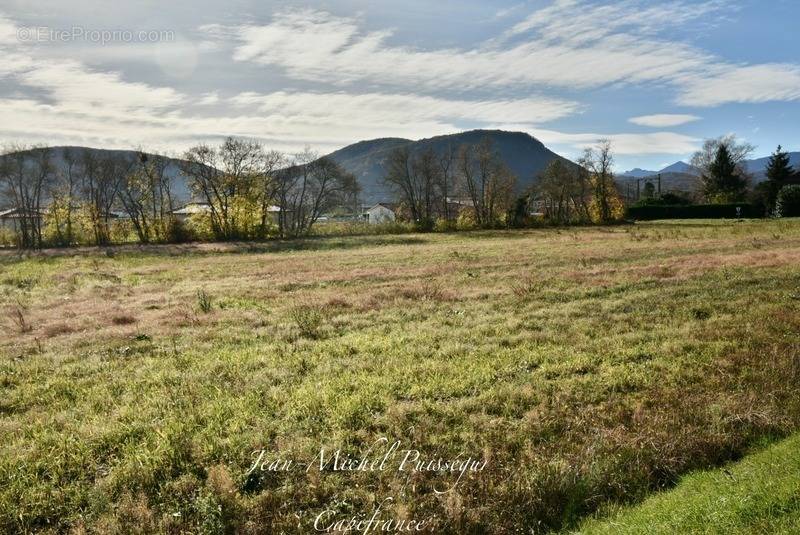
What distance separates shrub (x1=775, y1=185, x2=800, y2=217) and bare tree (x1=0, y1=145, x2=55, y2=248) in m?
95.1

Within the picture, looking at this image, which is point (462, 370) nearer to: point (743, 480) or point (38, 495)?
point (743, 480)

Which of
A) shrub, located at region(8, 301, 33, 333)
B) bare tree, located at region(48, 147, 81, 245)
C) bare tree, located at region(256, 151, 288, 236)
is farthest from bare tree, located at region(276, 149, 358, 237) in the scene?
shrub, located at region(8, 301, 33, 333)

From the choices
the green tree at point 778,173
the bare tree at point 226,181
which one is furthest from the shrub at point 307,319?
the green tree at point 778,173

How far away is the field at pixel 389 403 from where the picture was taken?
241 inches

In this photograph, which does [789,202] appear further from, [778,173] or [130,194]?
[130,194]

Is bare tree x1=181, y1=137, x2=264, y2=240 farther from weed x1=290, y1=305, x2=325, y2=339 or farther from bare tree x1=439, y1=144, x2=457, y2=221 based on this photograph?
weed x1=290, y1=305, x2=325, y2=339

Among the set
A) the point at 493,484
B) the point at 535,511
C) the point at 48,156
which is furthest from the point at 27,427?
the point at 48,156

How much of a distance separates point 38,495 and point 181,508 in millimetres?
1811

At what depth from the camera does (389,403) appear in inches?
332

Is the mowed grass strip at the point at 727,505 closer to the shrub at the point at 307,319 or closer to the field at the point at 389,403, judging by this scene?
the field at the point at 389,403

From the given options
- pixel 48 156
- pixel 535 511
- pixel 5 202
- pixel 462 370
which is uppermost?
pixel 48 156

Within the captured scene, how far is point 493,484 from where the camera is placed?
6387 mm

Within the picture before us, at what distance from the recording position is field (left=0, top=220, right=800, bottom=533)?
6.13 m

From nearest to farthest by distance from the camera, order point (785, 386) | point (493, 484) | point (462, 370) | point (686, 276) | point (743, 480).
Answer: point (743, 480), point (493, 484), point (785, 386), point (462, 370), point (686, 276)
